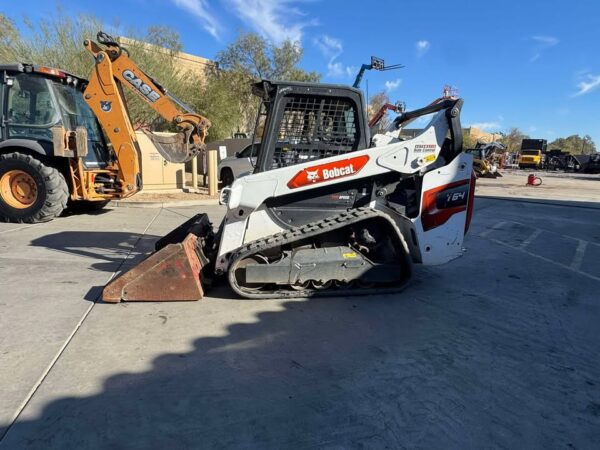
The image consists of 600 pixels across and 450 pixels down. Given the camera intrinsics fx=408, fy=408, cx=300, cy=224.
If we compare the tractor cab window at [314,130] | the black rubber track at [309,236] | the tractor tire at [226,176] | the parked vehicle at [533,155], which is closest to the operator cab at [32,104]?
the tractor cab window at [314,130]

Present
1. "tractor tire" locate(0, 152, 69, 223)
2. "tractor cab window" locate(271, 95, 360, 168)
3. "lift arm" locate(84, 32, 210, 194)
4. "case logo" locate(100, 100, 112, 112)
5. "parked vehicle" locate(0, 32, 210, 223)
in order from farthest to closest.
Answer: "tractor tire" locate(0, 152, 69, 223), "parked vehicle" locate(0, 32, 210, 223), "case logo" locate(100, 100, 112, 112), "lift arm" locate(84, 32, 210, 194), "tractor cab window" locate(271, 95, 360, 168)

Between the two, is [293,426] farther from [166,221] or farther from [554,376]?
[166,221]

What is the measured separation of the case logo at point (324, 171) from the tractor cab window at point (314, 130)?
11.2 inches

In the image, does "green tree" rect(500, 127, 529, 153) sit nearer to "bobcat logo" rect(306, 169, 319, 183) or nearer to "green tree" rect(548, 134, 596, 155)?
"green tree" rect(548, 134, 596, 155)

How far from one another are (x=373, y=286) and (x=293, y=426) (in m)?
2.29

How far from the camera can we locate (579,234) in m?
8.23

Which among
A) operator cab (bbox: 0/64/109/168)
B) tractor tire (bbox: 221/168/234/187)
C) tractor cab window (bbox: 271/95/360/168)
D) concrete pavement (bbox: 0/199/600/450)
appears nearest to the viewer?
concrete pavement (bbox: 0/199/600/450)

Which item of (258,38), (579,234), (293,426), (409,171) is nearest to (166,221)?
(409,171)

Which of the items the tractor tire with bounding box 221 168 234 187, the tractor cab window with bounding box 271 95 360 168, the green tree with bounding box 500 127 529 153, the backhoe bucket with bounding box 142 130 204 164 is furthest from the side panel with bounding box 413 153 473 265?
the green tree with bounding box 500 127 529 153

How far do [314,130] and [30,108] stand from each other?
6236 millimetres

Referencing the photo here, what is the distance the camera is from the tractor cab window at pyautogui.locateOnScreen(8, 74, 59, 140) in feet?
24.7

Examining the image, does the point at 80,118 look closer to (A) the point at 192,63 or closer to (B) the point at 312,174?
(B) the point at 312,174

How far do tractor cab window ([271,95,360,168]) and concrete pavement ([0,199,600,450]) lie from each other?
156 centimetres

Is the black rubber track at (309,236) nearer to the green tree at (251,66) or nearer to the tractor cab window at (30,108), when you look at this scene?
the tractor cab window at (30,108)
